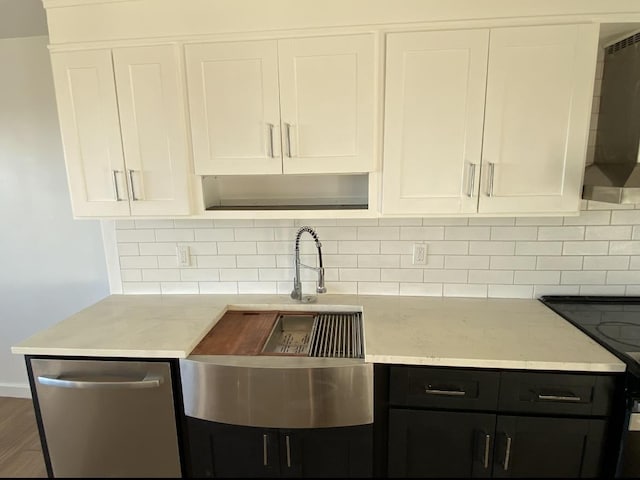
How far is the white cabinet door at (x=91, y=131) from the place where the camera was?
1.66 metres

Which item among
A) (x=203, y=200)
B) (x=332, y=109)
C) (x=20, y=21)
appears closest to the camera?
(x=332, y=109)

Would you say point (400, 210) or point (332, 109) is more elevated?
point (332, 109)

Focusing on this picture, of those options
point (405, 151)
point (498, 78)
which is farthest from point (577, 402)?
point (498, 78)

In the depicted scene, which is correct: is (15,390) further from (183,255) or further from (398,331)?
(398,331)

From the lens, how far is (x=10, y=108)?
7.63 feet

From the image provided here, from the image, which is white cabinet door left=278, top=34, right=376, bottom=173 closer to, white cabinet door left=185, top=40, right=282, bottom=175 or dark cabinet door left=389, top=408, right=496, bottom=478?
white cabinet door left=185, top=40, right=282, bottom=175

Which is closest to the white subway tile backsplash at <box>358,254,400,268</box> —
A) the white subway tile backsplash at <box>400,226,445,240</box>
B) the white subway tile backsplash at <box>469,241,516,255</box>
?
the white subway tile backsplash at <box>400,226,445,240</box>

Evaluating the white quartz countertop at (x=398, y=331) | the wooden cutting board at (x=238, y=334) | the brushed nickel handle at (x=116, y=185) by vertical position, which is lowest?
the wooden cutting board at (x=238, y=334)

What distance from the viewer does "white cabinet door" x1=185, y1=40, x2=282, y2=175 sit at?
1.59 metres

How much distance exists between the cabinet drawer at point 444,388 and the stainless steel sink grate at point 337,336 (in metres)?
0.19

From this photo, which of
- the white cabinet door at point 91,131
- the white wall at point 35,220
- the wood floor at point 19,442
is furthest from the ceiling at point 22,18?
the wood floor at point 19,442

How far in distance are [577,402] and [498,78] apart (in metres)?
1.29

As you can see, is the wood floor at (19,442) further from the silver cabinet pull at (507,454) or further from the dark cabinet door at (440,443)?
the silver cabinet pull at (507,454)

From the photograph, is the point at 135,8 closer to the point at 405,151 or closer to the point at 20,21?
the point at 20,21
